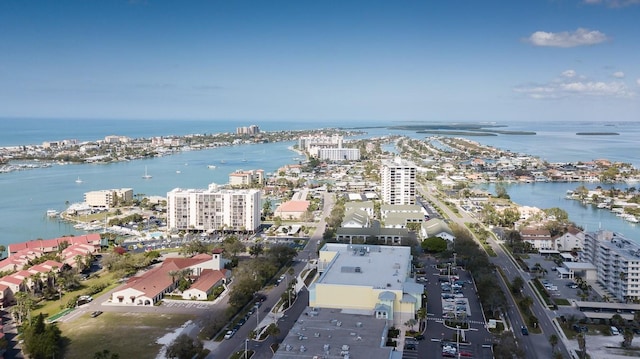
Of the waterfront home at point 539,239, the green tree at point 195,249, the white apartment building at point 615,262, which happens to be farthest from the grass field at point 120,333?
the waterfront home at point 539,239

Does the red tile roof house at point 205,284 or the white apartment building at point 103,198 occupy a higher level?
the white apartment building at point 103,198

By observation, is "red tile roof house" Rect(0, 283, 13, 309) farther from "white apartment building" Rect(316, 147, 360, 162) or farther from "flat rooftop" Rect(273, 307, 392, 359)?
"white apartment building" Rect(316, 147, 360, 162)

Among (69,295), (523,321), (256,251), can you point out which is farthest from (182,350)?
(256,251)

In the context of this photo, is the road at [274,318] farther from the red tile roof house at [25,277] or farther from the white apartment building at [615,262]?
the white apartment building at [615,262]

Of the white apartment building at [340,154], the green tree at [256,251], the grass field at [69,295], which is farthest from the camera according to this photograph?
the white apartment building at [340,154]

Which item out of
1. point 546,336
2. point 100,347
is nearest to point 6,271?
point 100,347
